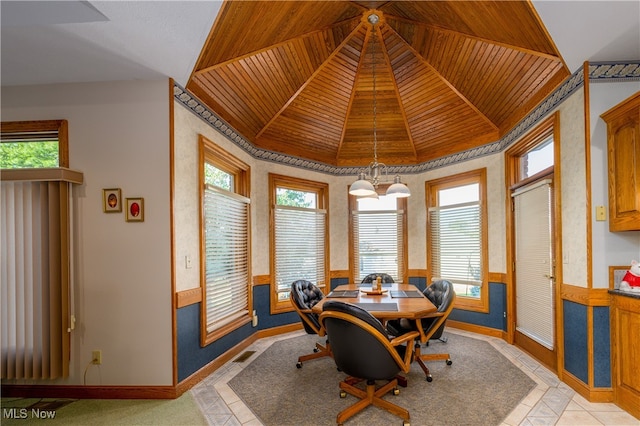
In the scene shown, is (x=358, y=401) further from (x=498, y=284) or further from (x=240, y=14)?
(x=240, y=14)

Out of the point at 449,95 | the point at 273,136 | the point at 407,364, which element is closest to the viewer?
the point at 407,364

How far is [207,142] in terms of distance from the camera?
11.2ft

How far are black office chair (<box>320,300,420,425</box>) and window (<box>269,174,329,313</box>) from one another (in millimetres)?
2349

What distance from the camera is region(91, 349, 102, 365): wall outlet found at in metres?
2.81

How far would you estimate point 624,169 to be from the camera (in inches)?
99.8

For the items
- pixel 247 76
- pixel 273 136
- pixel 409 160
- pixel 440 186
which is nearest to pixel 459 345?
pixel 440 186

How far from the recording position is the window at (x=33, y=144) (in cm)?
293

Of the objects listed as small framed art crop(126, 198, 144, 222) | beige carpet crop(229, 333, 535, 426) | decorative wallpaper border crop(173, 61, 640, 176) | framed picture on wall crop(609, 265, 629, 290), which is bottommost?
beige carpet crop(229, 333, 535, 426)

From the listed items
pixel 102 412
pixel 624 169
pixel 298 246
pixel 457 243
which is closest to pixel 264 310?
pixel 298 246

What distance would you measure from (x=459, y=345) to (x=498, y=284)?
3.33 feet

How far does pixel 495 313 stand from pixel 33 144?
219 inches

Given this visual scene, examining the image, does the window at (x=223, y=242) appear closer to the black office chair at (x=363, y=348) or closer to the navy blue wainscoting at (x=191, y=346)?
the navy blue wainscoting at (x=191, y=346)

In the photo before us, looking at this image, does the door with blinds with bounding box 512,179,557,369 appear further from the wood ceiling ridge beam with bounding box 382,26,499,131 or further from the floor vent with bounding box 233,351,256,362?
the floor vent with bounding box 233,351,256,362

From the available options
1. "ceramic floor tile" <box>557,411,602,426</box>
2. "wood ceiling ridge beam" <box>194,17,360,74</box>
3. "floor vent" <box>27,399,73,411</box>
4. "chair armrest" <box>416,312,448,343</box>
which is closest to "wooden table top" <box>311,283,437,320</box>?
"chair armrest" <box>416,312,448,343</box>
